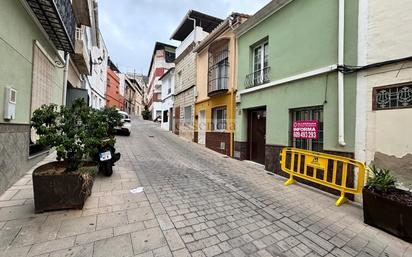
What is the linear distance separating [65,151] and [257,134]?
652 centimetres

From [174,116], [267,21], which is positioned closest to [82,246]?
[267,21]

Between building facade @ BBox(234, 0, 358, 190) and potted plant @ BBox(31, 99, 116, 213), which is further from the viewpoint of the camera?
building facade @ BBox(234, 0, 358, 190)

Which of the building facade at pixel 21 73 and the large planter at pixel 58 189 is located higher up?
the building facade at pixel 21 73

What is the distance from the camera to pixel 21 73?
435 cm

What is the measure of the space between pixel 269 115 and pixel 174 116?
11.3 metres

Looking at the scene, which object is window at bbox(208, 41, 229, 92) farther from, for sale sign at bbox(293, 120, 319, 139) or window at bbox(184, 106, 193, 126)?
for sale sign at bbox(293, 120, 319, 139)

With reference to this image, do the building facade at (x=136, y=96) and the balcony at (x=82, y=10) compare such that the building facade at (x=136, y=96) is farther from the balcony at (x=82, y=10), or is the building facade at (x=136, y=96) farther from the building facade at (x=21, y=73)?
the building facade at (x=21, y=73)

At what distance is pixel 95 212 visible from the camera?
3.28m

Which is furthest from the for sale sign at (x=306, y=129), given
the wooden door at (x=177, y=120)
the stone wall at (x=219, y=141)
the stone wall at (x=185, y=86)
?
the wooden door at (x=177, y=120)

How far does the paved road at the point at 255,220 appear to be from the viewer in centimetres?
269

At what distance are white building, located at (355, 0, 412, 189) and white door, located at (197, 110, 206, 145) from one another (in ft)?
27.6

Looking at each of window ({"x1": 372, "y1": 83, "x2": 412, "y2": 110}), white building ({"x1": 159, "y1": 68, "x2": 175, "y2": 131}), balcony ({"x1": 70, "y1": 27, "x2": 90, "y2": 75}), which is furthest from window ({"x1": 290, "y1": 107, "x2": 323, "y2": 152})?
white building ({"x1": 159, "y1": 68, "x2": 175, "y2": 131})

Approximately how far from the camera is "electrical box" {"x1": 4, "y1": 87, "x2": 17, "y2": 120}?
3.67m

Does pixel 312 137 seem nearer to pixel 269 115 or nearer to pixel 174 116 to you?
pixel 269 115
